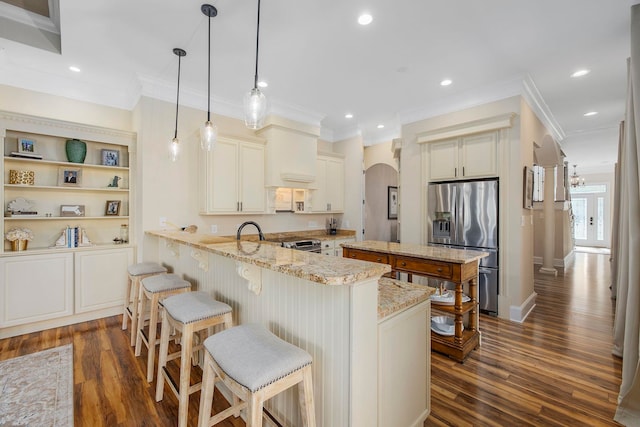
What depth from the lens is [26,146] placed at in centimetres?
318

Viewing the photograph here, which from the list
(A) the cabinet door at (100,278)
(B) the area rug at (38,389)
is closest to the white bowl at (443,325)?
(B) the area rug at (38,389)

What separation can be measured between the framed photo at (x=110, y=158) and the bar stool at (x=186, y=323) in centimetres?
271

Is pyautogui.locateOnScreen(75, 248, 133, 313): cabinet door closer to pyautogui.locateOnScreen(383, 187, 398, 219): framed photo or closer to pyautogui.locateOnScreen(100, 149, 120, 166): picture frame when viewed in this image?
pyautogui.locateOnScreen(100, 149, 120, 166): picture frame

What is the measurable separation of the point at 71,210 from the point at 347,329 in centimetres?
391

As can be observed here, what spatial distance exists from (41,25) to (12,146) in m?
1.38

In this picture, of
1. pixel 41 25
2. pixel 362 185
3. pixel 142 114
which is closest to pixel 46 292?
pixel 142 114

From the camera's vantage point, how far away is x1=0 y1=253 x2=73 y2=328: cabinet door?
2889 mm

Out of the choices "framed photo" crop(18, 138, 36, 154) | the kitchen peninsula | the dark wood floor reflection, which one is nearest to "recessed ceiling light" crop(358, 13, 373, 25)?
the kitchen peninsula

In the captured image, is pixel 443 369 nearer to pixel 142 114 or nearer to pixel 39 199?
pixel 142 114

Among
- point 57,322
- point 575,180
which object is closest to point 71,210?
point 57,322

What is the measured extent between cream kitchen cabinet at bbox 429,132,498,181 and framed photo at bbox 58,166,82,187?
4695 millimetres

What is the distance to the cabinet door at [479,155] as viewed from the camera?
3609mm

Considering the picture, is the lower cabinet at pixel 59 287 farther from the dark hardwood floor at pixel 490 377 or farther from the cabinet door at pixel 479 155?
the cabinet door at pixel 479 155

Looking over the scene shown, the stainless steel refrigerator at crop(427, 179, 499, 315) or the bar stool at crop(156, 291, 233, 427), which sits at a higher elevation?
the stainless steel refrigerator at crop(427, 179, 499, 315)
